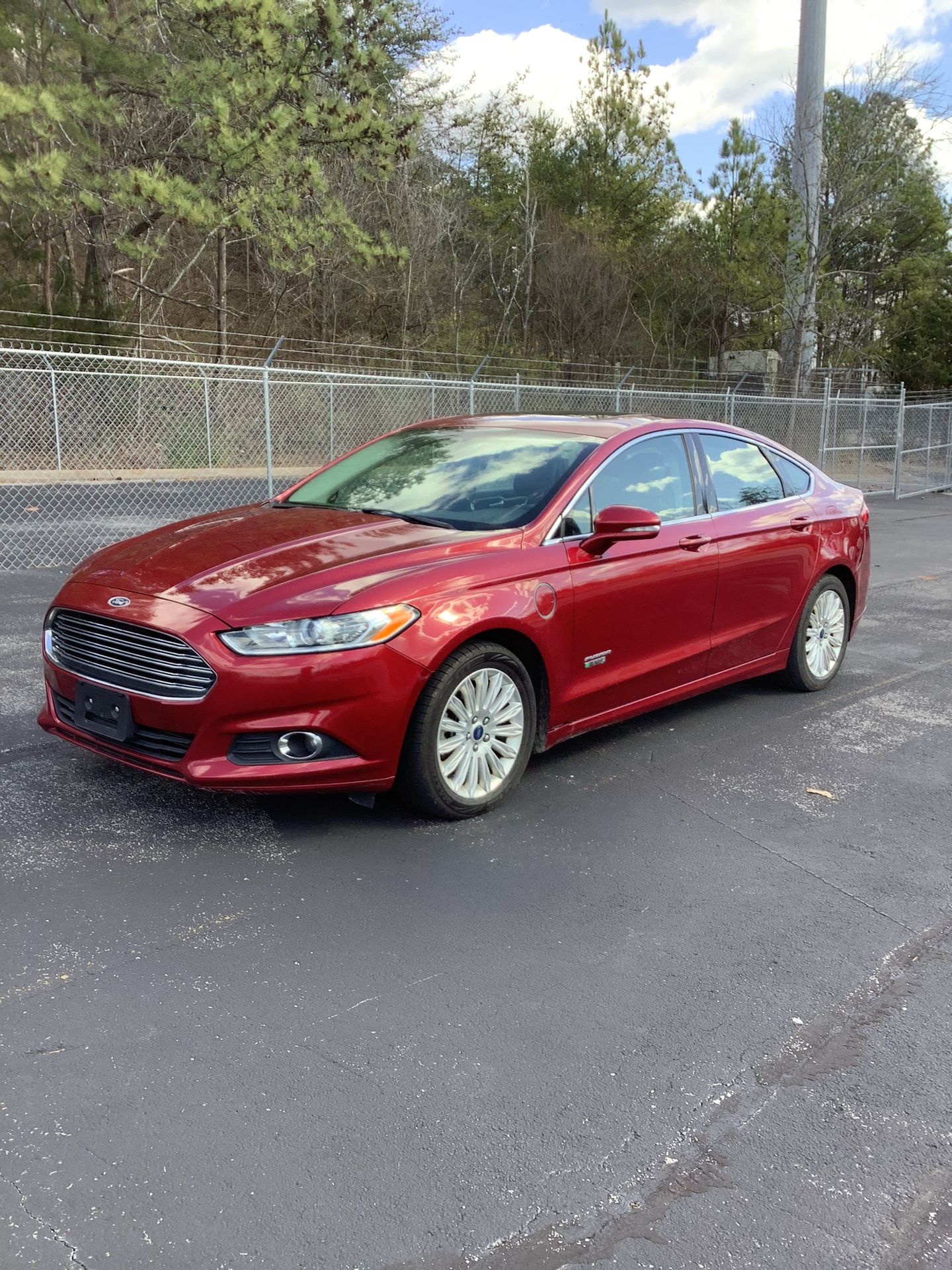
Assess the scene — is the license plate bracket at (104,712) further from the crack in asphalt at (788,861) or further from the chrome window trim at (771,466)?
the chrome window trim at (771,466)

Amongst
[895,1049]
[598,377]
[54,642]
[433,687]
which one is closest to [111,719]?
[54,642]

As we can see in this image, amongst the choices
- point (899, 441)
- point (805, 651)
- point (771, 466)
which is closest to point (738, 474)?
point (771, 466)

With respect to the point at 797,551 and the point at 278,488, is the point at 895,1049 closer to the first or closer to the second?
the point at 797,551

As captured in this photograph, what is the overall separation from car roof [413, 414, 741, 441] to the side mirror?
59 centimetres

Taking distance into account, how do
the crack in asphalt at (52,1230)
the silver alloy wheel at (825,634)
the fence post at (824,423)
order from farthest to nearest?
the fence post at (824,423), the silver alloy wheel at (825,634), the crack in asphalt at (52,1230)

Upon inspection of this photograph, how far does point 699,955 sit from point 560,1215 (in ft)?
4.04

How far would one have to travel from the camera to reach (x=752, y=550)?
5527 millimetres

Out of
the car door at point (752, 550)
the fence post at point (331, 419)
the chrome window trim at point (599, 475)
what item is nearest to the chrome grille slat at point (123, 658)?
the chrome window trim at point (599, 475)

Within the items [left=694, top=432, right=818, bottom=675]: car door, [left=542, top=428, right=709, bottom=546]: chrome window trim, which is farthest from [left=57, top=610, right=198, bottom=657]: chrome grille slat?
[left=694, top=432, right=818, bottom=675]: car door

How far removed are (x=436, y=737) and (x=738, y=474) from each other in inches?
104

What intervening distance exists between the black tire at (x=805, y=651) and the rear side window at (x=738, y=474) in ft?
2.10

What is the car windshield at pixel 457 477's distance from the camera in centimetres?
467

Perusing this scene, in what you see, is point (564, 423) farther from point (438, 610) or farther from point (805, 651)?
point (805, 651)

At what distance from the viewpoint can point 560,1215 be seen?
2178mm
